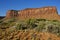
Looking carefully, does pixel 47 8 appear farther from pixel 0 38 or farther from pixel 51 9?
pixel 0 38

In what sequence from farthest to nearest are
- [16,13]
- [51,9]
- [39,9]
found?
[16,13]
[39,9]
[51,9]

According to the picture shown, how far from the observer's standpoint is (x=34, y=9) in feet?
333

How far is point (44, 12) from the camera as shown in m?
92.9

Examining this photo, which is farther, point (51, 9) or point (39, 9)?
point (39, 9)

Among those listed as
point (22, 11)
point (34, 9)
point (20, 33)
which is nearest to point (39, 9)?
point (34, 9)

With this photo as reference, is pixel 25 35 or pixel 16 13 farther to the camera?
pixel 16 13

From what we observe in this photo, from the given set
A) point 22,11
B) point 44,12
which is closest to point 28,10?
point 22,11

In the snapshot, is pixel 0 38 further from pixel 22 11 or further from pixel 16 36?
pixel 22 11

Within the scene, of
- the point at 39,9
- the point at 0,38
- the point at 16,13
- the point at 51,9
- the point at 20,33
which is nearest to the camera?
the point at 0,38

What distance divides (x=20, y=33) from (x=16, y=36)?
68cm

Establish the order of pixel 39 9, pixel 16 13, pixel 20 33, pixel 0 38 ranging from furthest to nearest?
pixel 16 13 → pixel 39 9 → pixel 20 33 → pixel 0 38

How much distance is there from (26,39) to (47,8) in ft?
273

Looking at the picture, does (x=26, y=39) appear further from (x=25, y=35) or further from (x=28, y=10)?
(x=28, y=10)

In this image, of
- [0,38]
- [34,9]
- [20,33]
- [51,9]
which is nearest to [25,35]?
[20,33]
